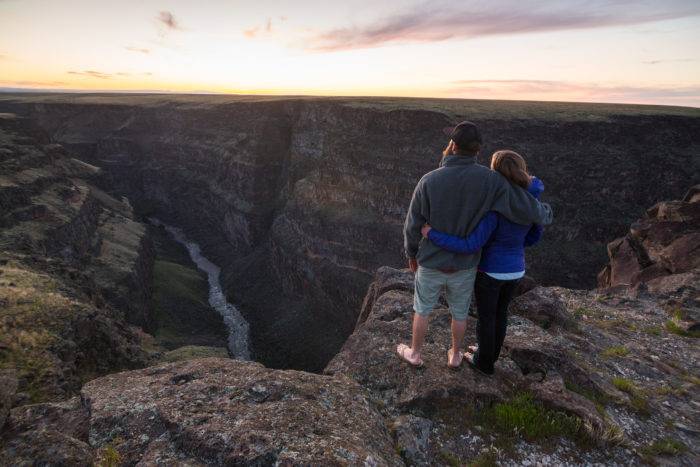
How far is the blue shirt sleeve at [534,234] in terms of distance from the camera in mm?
6879

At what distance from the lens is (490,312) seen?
695 cm

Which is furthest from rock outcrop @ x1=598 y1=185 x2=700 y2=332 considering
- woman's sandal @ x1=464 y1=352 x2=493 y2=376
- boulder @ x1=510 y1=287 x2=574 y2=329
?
woman's sandal @ x1=464 y1=352 x2=493 y2=376

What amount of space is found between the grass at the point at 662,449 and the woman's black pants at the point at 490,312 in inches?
104

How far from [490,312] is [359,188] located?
52975 mm

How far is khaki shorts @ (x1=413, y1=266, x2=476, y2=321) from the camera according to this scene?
688 cm

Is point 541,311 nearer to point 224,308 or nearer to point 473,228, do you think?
point 473,228

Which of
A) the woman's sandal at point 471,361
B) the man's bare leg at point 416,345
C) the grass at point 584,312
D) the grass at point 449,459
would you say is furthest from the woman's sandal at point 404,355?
the grass at point 584,312

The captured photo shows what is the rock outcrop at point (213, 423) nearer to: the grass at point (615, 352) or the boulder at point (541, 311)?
the boulder at point (541, 311)

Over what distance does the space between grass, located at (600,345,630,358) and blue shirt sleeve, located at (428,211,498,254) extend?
5.98 m

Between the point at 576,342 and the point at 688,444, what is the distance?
3208mm

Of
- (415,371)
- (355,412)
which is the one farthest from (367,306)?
(355,412)

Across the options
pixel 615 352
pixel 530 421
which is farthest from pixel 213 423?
pixel 615 352

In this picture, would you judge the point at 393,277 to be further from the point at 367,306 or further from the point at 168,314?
the point at 168,314

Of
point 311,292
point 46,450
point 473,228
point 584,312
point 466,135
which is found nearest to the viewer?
point 46,450
